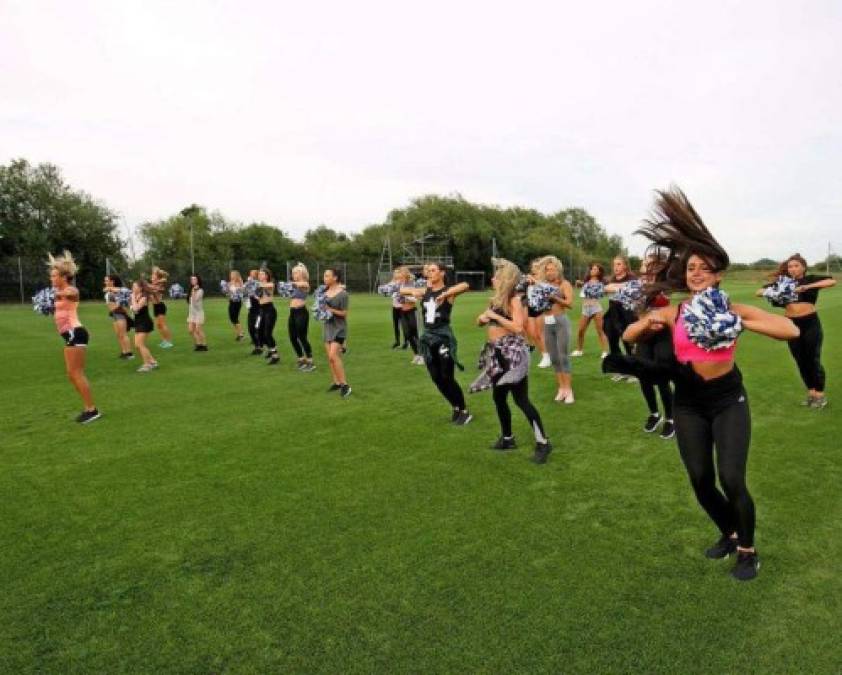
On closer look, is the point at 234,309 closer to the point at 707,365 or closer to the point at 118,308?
the point at 118,308

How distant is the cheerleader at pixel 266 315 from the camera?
484 inches

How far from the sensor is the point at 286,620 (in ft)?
10.5

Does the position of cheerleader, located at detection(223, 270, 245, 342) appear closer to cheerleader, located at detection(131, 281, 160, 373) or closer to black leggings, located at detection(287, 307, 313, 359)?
cheerleader, located at detection(131, 281, 160, 373)

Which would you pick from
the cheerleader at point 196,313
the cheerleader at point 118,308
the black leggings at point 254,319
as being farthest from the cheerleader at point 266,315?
the cheerleader at point 118,308

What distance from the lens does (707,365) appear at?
346 cm

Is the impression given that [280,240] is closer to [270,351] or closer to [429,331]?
[270,351]

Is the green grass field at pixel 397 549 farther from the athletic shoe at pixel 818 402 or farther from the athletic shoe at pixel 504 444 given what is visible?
the athletic shoe at pixel 818 402

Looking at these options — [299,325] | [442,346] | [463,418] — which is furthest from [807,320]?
[299,325]

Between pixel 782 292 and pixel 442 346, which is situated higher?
pixel 782 292

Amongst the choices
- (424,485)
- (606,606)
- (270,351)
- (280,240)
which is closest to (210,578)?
(424,485)

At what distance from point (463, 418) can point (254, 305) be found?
24.4 ft

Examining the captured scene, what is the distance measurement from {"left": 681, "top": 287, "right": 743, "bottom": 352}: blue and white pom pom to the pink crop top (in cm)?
4

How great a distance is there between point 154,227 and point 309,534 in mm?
78025

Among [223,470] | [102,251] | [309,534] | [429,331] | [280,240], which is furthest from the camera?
[280,240]
